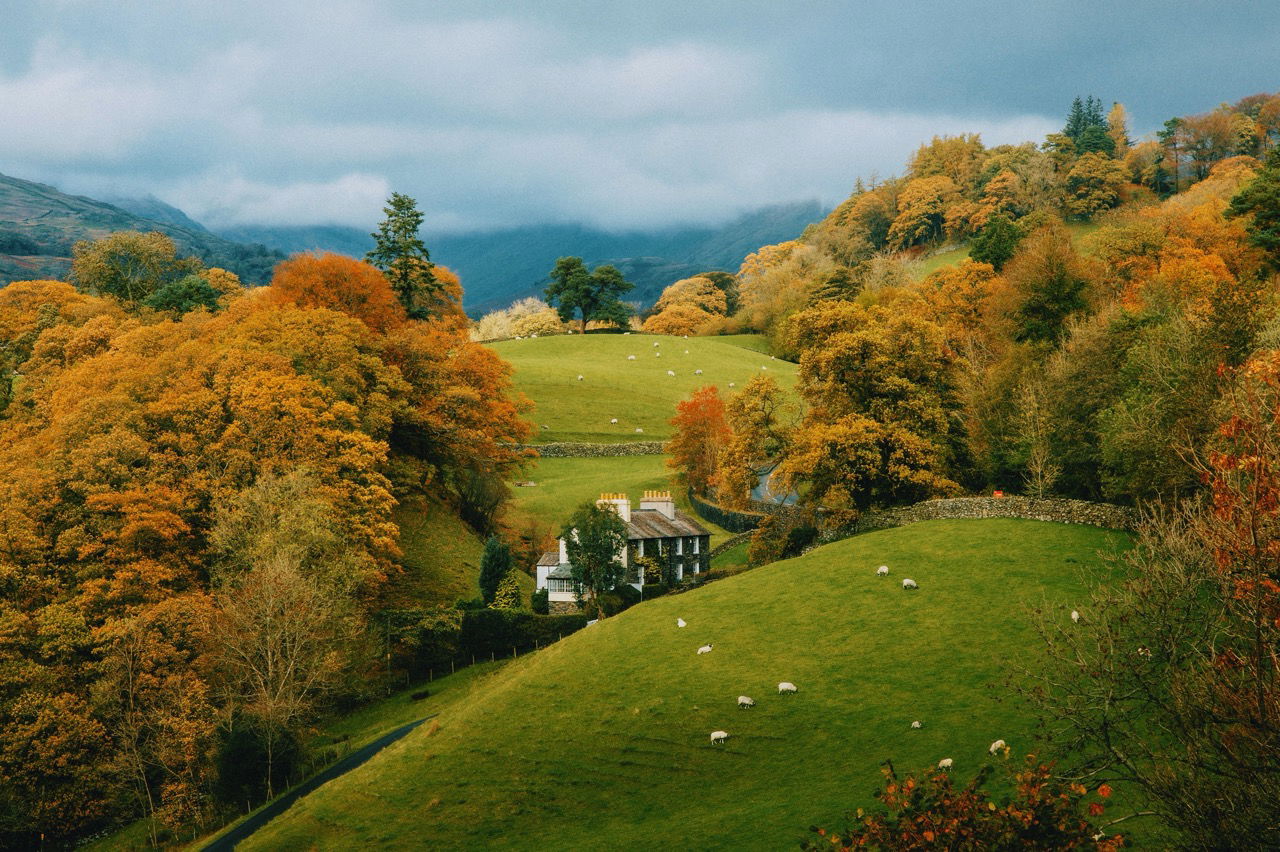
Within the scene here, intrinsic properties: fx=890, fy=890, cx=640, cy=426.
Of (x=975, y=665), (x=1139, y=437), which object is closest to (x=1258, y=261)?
(x=1139, y=437)

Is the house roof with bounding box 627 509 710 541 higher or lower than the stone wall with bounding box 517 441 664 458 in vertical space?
lower

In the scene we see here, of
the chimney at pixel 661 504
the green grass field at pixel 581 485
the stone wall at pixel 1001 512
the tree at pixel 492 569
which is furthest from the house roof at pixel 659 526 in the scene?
the stone wall at pixel 1001 512

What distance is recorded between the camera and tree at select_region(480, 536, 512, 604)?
185 feet

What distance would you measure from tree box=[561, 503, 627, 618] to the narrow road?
595 inches

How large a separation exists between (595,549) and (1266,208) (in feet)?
210

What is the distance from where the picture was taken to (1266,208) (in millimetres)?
74438

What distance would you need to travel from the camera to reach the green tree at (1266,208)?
73375 millimetres

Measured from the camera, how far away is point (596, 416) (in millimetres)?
109812

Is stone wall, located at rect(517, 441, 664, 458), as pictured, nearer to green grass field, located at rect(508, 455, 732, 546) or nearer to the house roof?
green grass field, located at rect(508, 455, 732, 546)

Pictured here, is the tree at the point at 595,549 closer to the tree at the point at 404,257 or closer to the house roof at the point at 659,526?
the house roof at the point at 659,526

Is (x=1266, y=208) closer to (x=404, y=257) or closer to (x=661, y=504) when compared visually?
(x=661, y=504)

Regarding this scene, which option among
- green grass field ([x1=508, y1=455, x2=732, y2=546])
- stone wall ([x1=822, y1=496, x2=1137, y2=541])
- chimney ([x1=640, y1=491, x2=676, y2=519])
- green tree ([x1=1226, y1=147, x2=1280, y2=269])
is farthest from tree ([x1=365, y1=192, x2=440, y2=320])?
green tree ([x1=1226, y1=147, x2=1280, y2=269])

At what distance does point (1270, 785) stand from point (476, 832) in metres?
22.8

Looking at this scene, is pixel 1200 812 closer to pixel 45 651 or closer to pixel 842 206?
pixel 45 651
